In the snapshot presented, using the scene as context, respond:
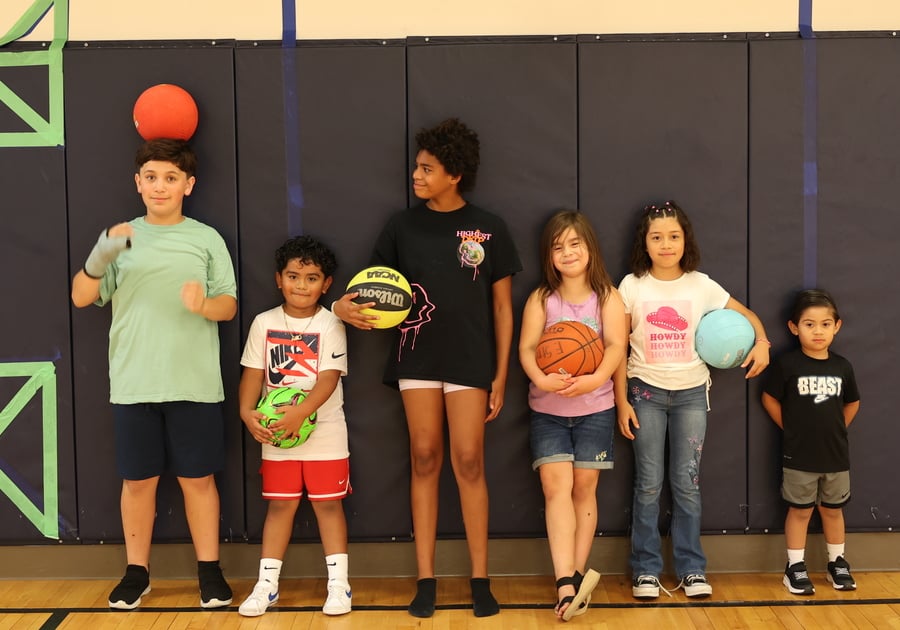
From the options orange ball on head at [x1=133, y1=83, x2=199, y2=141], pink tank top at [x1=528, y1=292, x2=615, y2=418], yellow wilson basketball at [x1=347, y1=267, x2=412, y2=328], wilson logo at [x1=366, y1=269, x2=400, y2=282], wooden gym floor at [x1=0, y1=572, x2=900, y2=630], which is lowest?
wooden gym floor at [x1=0, y1=572, x2=900, y2=630]

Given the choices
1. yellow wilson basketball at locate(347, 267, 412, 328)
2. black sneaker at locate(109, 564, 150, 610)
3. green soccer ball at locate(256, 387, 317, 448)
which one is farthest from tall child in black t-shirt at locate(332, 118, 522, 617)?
black sneaker at locate(109, 564, 150, 610)

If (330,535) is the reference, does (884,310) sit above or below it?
above

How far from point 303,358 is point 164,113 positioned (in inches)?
44.3

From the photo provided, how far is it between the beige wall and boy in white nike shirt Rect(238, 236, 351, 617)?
3.23 ft

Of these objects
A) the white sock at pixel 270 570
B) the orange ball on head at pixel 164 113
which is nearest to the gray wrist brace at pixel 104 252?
the orange ball on head at pixel 164 113

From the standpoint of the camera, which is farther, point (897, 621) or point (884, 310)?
point (884, 310)

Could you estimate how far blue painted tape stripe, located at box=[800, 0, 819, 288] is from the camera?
4055 millimetres

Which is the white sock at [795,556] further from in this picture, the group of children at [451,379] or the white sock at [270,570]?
the white sock at [270,570]

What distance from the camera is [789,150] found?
4078 mm

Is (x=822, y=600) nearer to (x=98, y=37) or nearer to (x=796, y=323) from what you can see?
(x=796, y=323)

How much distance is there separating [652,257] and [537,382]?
725mm

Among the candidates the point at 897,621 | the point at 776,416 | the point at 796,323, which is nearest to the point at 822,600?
the point at 897,621

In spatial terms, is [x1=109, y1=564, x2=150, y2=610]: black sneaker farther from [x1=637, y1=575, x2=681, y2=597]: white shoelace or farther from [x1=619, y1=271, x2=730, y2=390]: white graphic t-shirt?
[x1=619, y1=271, x2=730, y2=390]: white graphic t-shirt

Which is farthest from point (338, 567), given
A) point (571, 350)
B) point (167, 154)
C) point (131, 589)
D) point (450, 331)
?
point (167, 154)
